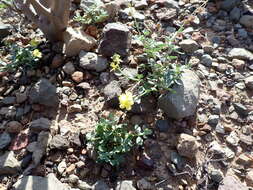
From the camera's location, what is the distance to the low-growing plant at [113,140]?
2.48 metres

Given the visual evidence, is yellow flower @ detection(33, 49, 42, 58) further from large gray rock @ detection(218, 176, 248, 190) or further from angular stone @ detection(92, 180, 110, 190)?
large gray rock @ detection(218, 176, 248, 190)

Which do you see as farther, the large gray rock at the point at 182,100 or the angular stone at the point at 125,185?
the large gray rock at the point at 182,100

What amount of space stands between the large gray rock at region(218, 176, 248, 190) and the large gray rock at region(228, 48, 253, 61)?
1465 millimetres

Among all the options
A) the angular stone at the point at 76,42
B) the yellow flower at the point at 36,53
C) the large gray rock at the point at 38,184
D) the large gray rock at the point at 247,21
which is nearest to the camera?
the large gray rock at the point at 38,184

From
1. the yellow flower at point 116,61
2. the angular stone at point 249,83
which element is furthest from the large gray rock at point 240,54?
the yellow flower at point 116,61

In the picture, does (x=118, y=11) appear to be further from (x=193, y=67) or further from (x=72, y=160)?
(x=72, y=160)

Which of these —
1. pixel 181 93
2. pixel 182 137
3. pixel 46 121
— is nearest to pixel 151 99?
pixel 181 93

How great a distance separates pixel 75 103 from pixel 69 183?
2.64ft

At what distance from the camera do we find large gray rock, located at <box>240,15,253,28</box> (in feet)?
12.3

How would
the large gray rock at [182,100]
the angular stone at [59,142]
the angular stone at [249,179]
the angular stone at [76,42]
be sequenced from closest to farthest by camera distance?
1. the angular stone at [249,179]
2. the angular stone at [59,142]
3. the large gray rock at [182,100]
4. the angular stone at [76,42]

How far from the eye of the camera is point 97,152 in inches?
100.0

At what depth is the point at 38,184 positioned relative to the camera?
242 centimetres

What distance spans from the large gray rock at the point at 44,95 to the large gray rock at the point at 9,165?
58cm

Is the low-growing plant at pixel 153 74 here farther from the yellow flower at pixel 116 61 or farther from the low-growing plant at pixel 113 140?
the low-growing plant at pixel 113 140
